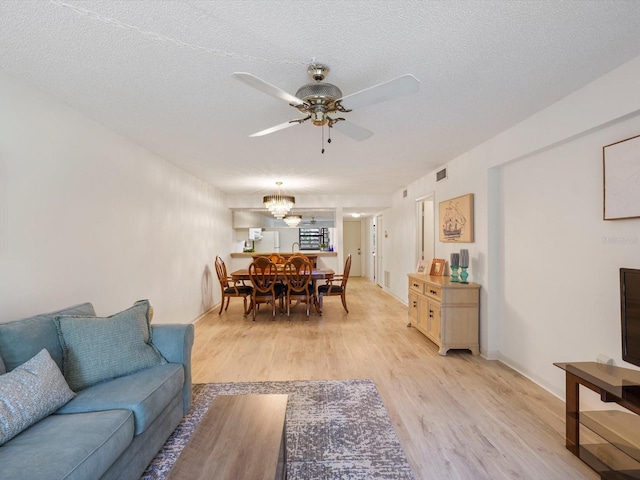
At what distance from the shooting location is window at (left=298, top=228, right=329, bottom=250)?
964cm

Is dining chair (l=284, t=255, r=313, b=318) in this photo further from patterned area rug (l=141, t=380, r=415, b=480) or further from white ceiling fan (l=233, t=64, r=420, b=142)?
white ceiling fan (l=233, t=64, r=420, b=142)

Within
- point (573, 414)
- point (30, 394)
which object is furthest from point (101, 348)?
point (573, 414)

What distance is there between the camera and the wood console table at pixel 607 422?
5.20 ft

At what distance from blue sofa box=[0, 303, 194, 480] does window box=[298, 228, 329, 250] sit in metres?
7.48

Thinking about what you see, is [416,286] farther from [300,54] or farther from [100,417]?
[100,417]

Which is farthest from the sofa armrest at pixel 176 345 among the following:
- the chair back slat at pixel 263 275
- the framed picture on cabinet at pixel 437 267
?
the framed picture on cabinet at pixel 437 267

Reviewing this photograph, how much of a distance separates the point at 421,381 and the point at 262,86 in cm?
271

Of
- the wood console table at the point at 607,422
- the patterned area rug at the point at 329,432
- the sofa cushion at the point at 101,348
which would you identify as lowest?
the patterned area rug at the point at 329,432

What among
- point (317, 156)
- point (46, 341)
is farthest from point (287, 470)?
point (317, 156)

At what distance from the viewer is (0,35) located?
5.26 feet

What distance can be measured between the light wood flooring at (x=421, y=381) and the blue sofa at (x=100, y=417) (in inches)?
36.7

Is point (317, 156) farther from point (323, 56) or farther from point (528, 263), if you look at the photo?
point (528, 263)

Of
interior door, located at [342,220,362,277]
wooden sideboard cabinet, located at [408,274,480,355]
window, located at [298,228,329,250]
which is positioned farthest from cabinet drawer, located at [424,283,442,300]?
interior door, located at [342,220,362,277]

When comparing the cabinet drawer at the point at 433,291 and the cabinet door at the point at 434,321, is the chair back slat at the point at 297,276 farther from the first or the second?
the cabinet door at the point at 434,321
